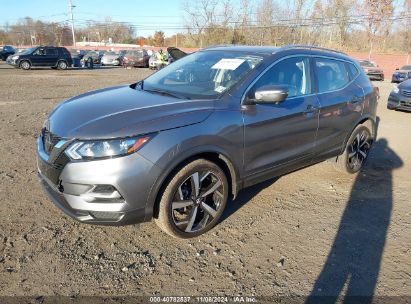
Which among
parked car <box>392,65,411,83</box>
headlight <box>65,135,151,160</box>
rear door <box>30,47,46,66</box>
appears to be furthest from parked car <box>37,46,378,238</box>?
rear door <box>30,47,46,66</box>

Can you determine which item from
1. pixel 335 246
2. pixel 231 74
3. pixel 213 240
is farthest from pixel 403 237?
pixel 231 74

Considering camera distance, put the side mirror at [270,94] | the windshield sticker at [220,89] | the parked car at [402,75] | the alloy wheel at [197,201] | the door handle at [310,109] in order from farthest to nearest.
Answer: the parked car at [402,75]
the door handle at [310,109]
the windshield sticker at [220,89]
the side mirror at [270,94]
the alloy wheel at [197,201]

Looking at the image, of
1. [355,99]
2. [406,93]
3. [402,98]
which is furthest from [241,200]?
[406,93]

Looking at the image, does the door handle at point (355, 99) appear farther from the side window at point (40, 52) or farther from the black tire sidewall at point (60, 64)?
the black tire sidewall at point (60, 64)

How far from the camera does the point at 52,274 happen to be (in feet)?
9.10

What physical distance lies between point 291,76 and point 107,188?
2.38 m

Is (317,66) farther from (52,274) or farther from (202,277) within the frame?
(52,274)

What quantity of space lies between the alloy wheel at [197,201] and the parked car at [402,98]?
8.65 metres

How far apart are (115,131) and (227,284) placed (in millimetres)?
1481

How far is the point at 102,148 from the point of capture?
2.71 m

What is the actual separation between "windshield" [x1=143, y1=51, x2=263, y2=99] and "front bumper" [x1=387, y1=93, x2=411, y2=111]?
25.8ft

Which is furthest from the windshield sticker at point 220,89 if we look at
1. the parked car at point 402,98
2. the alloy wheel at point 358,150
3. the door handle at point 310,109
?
the parked car at point 402,98

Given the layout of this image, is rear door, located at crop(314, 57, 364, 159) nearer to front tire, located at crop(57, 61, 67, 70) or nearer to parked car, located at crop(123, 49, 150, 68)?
front tire, located at crop(57, 61, 67, 70)

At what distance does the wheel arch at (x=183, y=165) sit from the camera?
9.49ft
